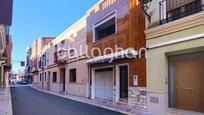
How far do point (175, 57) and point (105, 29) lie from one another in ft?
29.6

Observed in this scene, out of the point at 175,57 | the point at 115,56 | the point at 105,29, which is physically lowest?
the point at 175,57

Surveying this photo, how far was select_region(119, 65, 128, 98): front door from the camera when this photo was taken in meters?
16.8

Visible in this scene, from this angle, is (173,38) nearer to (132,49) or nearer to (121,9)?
(132,49)

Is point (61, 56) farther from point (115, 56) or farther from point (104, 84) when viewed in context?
point (115, 56)

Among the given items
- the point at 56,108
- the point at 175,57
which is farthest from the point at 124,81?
the point at 175,57

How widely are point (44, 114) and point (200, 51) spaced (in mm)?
7254

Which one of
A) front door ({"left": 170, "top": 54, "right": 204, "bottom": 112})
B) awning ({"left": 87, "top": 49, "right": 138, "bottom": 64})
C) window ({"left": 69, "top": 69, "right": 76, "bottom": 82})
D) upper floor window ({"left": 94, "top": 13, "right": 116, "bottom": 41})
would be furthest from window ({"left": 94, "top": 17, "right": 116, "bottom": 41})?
front door ({"left": 170, "top": 54, "right": 204, "bottom": 112})

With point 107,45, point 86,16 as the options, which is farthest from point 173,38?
point 86,16

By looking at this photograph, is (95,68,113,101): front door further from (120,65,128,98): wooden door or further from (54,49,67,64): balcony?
(54,49,67,64): balcony

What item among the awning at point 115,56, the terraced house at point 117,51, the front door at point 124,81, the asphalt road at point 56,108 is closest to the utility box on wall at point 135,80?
the terraced house at point 117,51

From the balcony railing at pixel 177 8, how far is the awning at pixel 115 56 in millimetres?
2826

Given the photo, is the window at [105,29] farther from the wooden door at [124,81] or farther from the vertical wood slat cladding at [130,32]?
the wooden door at [124,81]

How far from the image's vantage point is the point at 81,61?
2403 cm

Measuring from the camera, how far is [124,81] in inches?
667
